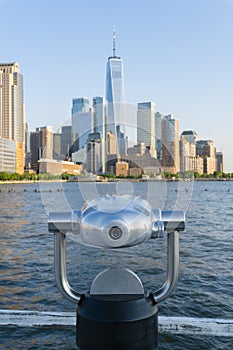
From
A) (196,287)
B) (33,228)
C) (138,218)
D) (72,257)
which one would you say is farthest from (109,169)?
(33,228)

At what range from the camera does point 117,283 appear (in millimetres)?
1616

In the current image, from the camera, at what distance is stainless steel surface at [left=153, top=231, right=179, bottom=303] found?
1640 millimetres

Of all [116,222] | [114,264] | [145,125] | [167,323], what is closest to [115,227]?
[116,222]

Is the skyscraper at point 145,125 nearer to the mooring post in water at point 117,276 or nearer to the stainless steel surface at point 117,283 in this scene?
the mooring post in water at point 117,276

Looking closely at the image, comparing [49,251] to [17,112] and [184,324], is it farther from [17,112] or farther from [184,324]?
[17,112]

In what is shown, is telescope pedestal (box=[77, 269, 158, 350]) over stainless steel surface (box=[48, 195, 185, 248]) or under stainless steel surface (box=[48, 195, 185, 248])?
under

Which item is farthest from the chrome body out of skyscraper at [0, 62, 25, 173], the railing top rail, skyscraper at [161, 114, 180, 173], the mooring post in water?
skyscraper at [0, 62, 25, 173]

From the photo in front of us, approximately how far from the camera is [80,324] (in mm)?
1515

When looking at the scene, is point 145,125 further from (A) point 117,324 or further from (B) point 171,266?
(A) point 117,324

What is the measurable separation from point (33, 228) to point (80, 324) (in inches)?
672

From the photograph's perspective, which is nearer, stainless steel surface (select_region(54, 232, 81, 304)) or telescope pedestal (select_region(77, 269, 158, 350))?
telescope pedestal (select_region(77, 269, 158, 350))

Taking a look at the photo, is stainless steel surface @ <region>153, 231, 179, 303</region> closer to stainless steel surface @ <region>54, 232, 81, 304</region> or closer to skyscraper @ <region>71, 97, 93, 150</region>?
stainless steel surface @ <region>54, 232, 81, 304</region>

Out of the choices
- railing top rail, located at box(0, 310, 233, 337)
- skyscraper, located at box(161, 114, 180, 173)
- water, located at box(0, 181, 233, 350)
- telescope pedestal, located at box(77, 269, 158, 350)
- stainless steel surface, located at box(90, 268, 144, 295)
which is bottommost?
water, located at box(0, 181, 233, 350)

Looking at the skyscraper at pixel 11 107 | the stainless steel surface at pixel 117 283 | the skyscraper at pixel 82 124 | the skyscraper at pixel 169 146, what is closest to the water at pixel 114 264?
the skyscraper at pixel 169 146
